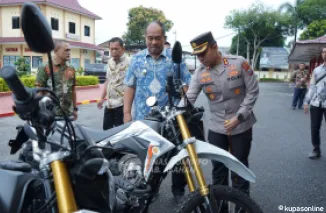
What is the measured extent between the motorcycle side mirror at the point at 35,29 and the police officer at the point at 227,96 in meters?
1.42

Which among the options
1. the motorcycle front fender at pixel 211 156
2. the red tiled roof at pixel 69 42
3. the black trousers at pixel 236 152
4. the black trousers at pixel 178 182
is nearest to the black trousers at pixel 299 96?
the black trousers at pixel 178 182

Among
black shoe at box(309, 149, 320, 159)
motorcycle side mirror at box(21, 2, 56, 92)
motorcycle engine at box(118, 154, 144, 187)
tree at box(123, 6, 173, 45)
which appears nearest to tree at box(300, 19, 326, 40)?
tree at box(123, 6, 173, 45)

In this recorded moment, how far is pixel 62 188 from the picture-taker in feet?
4.61

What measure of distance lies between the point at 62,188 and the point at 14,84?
0.49m

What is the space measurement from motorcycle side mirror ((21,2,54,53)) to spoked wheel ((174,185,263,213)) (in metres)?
1.17

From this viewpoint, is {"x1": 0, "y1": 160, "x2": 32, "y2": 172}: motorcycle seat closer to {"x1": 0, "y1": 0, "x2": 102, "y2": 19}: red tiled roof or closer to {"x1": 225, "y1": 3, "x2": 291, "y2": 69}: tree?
{"x1": 0, "y1": 0, "x2": 102, "y2": 19}: red tiled roof

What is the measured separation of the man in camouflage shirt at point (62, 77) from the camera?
352cm

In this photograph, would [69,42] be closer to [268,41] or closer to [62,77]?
[62,77]

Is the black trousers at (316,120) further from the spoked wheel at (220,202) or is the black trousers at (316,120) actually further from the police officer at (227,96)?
the spoked wheel at (220,202)

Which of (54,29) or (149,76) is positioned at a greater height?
(54,29)

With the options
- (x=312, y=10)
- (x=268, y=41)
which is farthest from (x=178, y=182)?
(x=268, y=41)

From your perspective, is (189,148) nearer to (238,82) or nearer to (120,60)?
(238,82)

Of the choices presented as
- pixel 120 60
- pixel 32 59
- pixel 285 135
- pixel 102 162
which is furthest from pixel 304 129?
pixel 32 59

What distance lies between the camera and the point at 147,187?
218 cm
